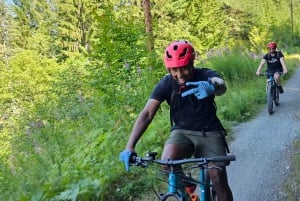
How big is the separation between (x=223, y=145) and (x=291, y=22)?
53.2 metres

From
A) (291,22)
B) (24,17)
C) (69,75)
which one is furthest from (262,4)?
(69,75)

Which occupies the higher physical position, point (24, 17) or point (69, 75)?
point (24, 17)

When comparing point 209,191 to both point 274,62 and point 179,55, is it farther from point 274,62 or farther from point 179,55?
point 274,62

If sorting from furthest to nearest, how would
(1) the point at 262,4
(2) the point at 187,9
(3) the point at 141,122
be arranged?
(1) the point at 262,4
(2) the point at 187,9
(3) the point at 141,122

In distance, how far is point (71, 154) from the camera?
6.42m

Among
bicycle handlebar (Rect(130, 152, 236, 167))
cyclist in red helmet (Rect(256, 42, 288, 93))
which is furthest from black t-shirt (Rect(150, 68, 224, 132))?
cyclist in red helmet (Rect(256, 42, 288, 93))

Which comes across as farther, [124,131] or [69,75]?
[69,75]

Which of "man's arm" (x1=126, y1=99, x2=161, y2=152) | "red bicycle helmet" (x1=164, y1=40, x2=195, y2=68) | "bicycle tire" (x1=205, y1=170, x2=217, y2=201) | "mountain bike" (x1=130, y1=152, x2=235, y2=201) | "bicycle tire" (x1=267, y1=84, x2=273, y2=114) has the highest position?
"red bicycle helmet" (x1=164, y1=40, x2=195, y2=68)

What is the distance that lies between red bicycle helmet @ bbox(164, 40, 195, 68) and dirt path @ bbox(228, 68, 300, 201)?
116 inches

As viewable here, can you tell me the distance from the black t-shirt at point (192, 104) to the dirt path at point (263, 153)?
2.32 m

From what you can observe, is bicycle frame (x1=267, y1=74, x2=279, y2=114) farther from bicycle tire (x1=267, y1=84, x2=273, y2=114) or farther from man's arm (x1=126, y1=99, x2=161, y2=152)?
man's arm (x1=126, y1=99, x2=161, y2=152)

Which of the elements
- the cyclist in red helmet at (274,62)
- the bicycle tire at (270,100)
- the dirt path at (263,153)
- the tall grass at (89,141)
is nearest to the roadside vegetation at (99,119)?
the tall grass at (89,141)

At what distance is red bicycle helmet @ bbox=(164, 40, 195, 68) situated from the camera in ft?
10.8

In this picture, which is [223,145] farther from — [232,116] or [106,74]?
[232,116]
